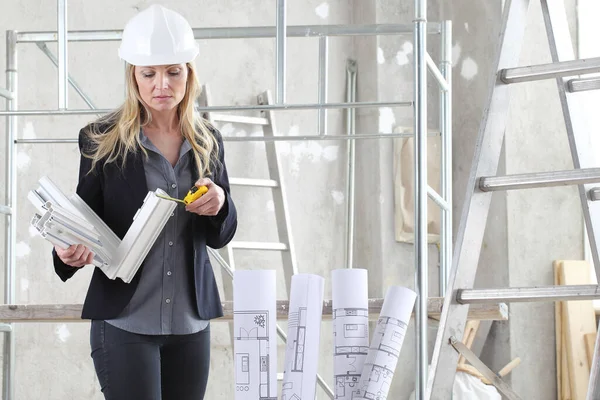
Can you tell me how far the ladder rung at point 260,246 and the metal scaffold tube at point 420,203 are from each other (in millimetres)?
2554

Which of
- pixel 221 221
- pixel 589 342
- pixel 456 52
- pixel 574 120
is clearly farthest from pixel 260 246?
pixel 221 221

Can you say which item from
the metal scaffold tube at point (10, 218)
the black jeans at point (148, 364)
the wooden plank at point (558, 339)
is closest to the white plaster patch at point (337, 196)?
the wooden plank at point (558, 339)

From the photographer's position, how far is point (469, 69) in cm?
550

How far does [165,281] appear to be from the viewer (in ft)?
6.89

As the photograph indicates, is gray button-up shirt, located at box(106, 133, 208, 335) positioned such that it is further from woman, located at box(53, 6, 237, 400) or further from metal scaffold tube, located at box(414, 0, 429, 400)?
metal scaffold tube, located at box(414, 0, 429, 400)

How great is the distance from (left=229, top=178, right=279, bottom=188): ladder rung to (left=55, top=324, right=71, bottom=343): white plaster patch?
1.16 m

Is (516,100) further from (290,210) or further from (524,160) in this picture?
(290,210)

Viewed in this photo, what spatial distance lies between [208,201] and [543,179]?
2.80 ft

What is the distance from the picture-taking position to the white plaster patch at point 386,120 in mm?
5547

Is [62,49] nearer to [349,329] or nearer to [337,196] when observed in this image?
[349,329]

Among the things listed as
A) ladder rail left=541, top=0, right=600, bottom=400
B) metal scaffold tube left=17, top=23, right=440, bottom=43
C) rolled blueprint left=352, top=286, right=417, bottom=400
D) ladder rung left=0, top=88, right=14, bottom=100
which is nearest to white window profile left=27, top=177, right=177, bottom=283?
rolled blueprint left=352, top=286, right=417, bottom=400

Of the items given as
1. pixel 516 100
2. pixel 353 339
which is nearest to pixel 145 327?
pixel 353 339

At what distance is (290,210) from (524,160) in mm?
1371

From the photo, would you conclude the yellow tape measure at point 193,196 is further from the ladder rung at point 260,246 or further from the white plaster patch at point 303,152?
the white plaster patch at point 303,152
